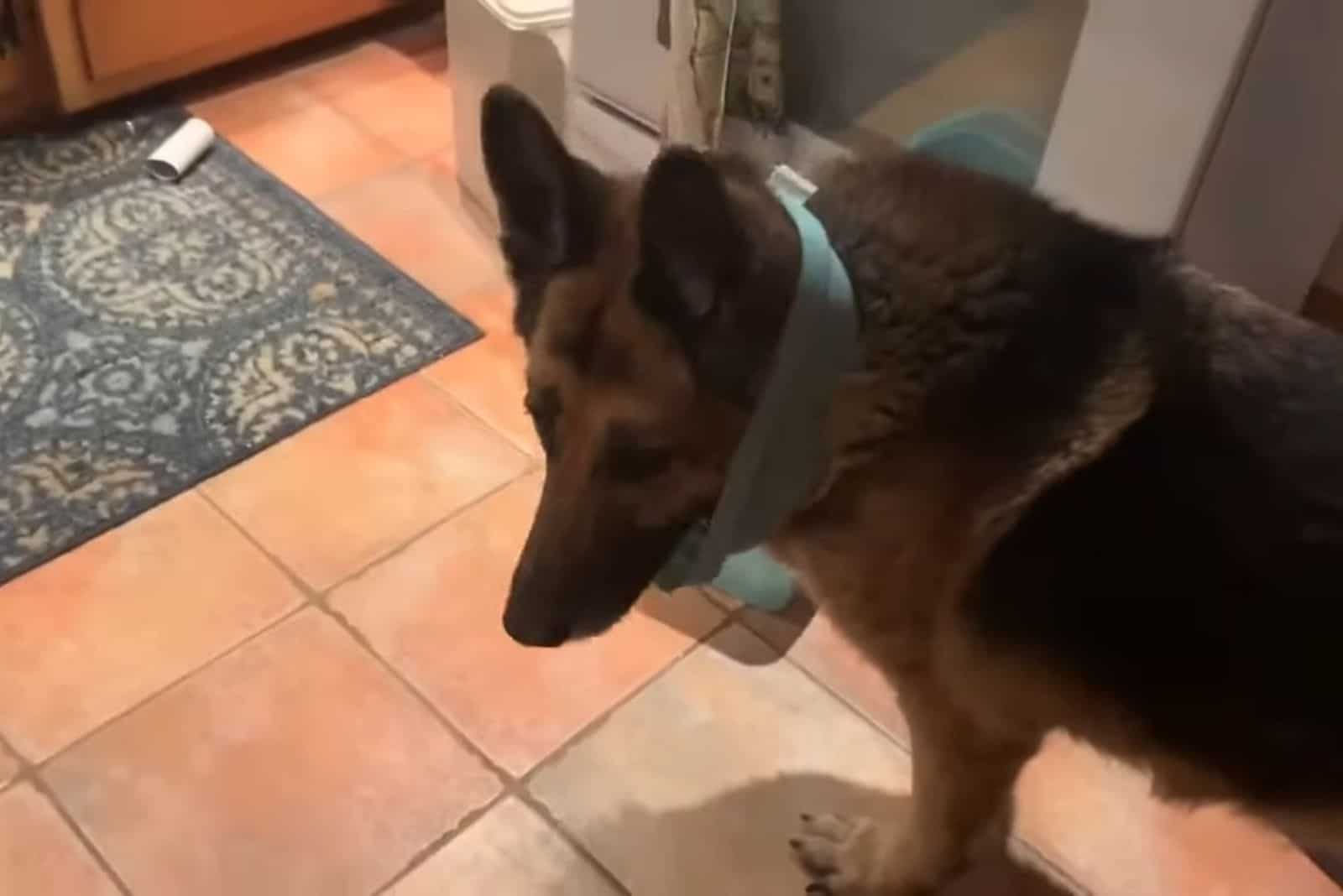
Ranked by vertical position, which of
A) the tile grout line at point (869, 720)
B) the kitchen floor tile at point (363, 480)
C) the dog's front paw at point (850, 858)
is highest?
the dog's front paw at point (850, 858)

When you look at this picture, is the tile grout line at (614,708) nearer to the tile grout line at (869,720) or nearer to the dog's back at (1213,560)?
the tile grout line at (869,720)

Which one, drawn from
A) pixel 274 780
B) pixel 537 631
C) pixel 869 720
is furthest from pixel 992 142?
pixel 274 780

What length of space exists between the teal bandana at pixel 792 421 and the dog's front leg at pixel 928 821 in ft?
0.80

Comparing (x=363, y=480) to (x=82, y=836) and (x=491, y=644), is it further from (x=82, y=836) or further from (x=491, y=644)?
(x=82, y=836)

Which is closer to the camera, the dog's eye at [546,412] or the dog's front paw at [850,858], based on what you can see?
the dog's eye at [546,412]

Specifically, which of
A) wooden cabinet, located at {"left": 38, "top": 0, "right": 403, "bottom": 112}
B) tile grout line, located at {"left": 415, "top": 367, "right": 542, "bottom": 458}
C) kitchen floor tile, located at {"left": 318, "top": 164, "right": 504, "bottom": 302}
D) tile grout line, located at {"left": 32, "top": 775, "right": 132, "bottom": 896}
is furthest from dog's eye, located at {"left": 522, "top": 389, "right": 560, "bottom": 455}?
wooden cabinet, located at {"left": 38, "top": 0, "right": 403, "bottom": 112}

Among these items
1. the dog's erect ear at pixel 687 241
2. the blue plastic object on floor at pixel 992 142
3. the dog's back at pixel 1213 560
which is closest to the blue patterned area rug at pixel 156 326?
the blue plastic object on floor at pixel 992 142

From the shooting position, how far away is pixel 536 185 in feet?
3.61

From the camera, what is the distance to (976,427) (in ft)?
3.71

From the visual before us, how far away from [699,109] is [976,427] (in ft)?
3.06

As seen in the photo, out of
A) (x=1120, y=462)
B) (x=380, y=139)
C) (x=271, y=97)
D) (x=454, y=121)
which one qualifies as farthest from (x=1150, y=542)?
(x=271, y=97)

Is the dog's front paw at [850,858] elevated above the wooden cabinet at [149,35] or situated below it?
below

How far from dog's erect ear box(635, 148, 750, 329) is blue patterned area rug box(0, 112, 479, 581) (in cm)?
121

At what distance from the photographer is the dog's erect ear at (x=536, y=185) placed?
105 cm
